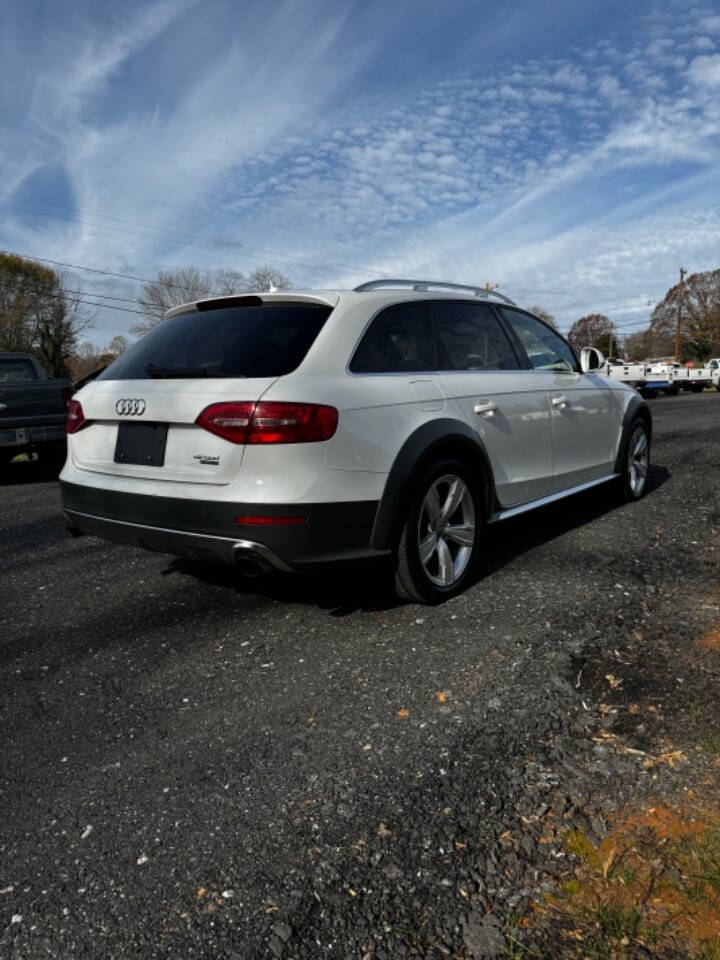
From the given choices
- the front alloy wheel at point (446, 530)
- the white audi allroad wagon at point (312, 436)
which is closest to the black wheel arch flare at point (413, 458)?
the white audi allroad wagon at point (312, 436)

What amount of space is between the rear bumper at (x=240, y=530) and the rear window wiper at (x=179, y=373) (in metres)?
0.58

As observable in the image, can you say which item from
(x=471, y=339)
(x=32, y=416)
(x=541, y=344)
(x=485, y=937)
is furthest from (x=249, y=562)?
(x=32, y=416)

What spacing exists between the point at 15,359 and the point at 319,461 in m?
8.70

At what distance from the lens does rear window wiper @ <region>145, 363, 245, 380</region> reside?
10.4 ft

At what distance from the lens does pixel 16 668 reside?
10.2ft

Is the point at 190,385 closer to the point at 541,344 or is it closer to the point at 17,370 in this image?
the point at 541,344

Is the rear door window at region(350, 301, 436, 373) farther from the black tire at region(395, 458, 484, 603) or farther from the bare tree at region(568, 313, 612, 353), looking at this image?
the bare tree at region(568, 313, 612, 353)

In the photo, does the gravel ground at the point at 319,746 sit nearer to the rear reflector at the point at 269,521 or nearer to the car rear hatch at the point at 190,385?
the rear reflector at the point at 269,521

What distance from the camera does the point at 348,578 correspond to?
4.18 m

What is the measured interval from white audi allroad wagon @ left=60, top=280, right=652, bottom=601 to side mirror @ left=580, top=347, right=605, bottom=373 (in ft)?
4.21

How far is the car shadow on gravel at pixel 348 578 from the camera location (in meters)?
3.69

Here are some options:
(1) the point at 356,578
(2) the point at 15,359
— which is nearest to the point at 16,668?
(1) the point at 356,578

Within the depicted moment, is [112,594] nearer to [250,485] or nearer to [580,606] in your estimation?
[250,485]

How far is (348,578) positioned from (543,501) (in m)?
1.46
